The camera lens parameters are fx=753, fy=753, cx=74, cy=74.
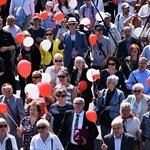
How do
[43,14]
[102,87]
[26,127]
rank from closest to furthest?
[26,127], [102,87], [43,14]

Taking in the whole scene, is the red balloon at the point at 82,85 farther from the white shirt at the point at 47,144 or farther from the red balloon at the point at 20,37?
the white shirt at the point at 47,144

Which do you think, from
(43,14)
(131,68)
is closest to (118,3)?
(43,14)

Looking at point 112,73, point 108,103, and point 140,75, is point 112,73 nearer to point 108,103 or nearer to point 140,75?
point 140,75

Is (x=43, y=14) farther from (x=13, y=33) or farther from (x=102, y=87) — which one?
(x=102, y=87)

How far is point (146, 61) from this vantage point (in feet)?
44.7

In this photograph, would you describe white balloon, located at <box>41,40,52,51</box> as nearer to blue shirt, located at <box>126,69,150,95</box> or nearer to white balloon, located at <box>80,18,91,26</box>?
white balloon, located at <box>80,18,91,26</box>

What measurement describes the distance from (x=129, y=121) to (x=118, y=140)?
0.66 m

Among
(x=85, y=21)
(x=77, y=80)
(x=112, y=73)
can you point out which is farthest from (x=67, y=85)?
(x=85, y=21)

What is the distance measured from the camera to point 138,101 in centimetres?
1253

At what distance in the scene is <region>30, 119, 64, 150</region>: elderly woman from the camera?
433 inches

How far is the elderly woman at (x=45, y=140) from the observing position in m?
11.0

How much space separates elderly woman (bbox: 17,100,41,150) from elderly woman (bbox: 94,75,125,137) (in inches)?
50.5

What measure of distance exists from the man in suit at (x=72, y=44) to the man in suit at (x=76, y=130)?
3.39 m

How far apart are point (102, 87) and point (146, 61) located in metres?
0.94
